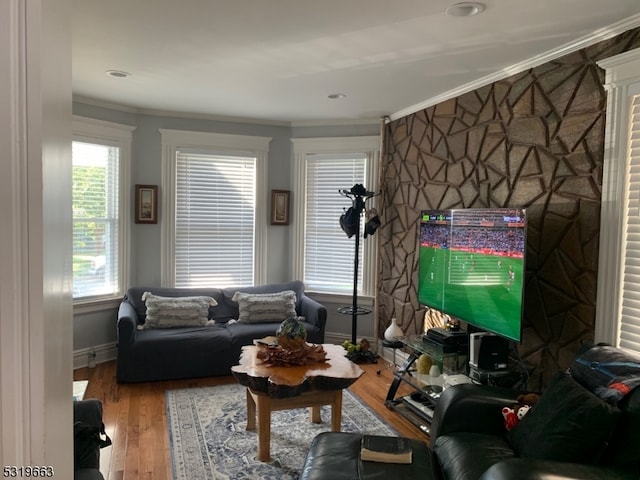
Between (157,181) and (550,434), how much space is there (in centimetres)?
420

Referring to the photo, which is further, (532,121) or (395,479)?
(532,121)

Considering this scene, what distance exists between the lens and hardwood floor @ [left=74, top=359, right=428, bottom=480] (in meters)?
2.67

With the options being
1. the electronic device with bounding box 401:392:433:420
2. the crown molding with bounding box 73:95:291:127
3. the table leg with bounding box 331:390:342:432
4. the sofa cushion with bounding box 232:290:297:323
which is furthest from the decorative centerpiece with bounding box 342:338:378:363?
the crown molding with bounding box 73:95:291:127

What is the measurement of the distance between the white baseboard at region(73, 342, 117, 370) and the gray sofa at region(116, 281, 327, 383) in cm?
53

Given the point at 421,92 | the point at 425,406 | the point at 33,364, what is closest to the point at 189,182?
the point at 421,92

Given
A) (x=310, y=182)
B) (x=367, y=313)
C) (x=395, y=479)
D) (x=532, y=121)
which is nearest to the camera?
(x=395, y=479)

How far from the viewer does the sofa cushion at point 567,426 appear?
179cm

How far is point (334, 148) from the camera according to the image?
5.10 meters

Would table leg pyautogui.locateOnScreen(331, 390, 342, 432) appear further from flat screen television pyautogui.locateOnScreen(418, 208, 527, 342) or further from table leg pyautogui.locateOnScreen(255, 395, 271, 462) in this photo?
flat screen television pyautogui.locateOnScreen(418, 208, 527, 342)

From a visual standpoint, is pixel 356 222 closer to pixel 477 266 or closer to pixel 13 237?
pixel 477 266

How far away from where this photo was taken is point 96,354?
4473 mm

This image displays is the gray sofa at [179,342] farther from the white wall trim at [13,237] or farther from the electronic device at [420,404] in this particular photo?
the white wall trim at [13,237]

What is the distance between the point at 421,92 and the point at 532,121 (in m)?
1.12

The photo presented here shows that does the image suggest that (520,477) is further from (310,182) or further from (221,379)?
(310,182)
